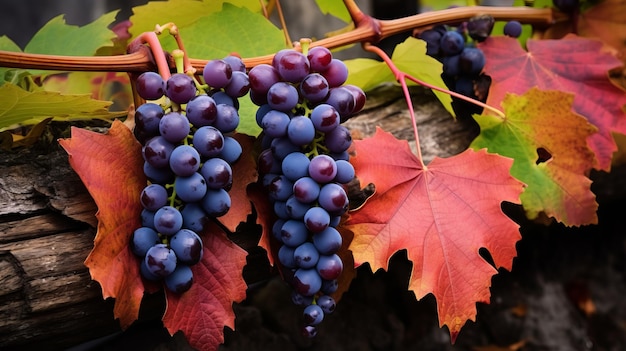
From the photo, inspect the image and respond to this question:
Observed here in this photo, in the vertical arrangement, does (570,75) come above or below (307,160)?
below

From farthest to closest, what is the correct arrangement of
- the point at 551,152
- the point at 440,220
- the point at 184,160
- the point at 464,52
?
the point at 464,52 → the point at 551,152 → the point at 440,220 → the point at 184,160

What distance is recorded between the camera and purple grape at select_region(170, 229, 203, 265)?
52 centimetres

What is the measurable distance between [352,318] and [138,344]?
1.24ft

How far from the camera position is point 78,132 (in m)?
0.53

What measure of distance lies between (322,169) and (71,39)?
1.49 feet

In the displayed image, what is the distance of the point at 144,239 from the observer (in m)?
0.53

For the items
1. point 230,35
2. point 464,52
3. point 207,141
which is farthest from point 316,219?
point 464,52

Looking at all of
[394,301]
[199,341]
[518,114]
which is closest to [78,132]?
[199,341]

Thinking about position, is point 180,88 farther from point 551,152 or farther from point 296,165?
point 551,152

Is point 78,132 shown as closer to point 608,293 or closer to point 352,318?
point 352,318

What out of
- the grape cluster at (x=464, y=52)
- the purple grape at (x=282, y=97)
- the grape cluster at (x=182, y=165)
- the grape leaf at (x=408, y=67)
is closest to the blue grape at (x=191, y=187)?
the grape cluster at (x=182, y=165)

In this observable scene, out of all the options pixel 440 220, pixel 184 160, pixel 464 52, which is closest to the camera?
pixel 184 160

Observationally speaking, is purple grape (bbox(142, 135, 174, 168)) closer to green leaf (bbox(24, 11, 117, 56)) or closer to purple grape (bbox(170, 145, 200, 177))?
purple grape (bbox(170, 145, 200, 177))

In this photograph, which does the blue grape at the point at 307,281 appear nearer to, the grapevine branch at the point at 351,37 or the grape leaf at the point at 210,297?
the grape leaf at the point at 210,297
